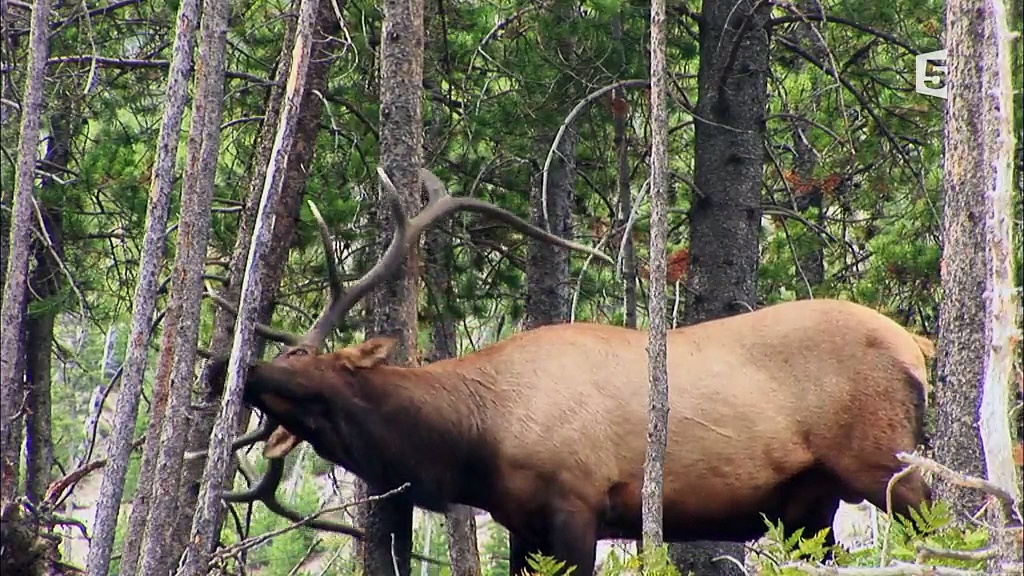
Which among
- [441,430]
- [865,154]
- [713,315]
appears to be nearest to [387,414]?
[441,430]

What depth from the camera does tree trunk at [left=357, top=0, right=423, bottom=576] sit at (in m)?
7.38

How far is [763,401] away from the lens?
7.93m

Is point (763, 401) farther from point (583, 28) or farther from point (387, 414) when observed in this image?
point (583, 28)

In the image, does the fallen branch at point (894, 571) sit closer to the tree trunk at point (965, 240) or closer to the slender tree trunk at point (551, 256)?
the tree trunk at point (965, 240)

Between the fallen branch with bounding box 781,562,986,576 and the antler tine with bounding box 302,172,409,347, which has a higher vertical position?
the antler tine with bounding box 302,172,409,347

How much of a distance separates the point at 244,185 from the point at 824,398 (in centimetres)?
467

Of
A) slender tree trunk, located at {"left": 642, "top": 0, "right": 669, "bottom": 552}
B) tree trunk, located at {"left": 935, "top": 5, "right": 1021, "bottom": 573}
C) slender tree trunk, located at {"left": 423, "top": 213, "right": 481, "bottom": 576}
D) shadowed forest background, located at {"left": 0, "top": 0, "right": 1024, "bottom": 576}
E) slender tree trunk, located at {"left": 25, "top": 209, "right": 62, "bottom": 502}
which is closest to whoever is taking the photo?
tree trunk, located at {"left": 935, "top": 5, "right": 1021, "bottom": 573}

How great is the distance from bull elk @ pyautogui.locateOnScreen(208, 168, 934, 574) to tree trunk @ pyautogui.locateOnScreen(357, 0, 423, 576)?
0.56 feet

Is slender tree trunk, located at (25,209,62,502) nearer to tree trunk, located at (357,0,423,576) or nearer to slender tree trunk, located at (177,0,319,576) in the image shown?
tree trunk, located at (357,0,423,576)

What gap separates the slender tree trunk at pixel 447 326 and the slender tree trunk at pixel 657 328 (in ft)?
5.45

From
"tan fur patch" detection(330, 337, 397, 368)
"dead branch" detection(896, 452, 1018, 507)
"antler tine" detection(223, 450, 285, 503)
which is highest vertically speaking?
"tan fur patch" detection(330, 337, 397, 368)

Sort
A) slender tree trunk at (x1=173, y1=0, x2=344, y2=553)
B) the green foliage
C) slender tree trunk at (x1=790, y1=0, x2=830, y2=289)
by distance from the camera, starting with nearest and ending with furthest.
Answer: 1. the green foliage
2. slender tree trunk at (x1=173, y1=0, x2=344, y2=553)
3. slender tree trunk at (x1=790, y1=0, x2=830, y2=289)

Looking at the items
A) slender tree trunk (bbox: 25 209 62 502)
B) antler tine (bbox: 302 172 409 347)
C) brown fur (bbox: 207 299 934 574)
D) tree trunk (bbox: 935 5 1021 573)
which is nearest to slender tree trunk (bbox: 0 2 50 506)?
brown fur (bbox: 207 299 934 574)

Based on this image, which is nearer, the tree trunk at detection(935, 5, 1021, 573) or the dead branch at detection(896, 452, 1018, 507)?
the dead branch at detection(896, 452, 1018, 507)
